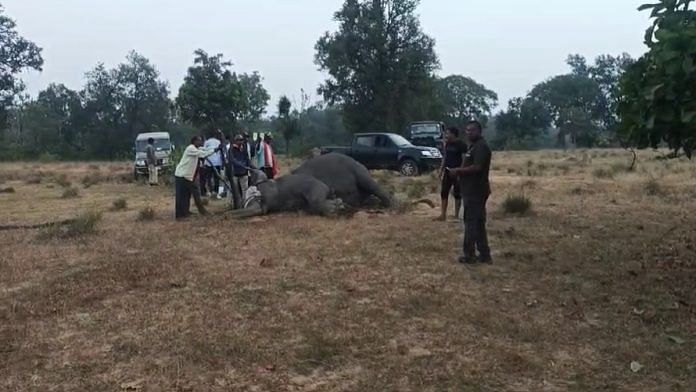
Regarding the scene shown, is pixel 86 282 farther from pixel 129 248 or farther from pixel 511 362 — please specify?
pixel 511 362

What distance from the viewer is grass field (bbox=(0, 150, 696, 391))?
5051 mm

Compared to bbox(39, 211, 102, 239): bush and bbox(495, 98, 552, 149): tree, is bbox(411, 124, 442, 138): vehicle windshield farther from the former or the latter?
bbox(495, 98, 552, 149): tree

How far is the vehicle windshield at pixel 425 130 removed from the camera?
31.2 m

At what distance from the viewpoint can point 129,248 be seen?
997 cm

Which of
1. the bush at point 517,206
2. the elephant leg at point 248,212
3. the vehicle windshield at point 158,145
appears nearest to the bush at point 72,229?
the elephant leg at point 248,212

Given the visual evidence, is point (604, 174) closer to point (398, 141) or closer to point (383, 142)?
point (398, 141)

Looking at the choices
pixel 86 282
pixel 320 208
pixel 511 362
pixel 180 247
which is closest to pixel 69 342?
pixel 86 282

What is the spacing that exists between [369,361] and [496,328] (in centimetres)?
133

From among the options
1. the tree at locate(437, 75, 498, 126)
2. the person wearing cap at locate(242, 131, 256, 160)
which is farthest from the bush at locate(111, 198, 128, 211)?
the tree at locate(437, 75, 498, 126)

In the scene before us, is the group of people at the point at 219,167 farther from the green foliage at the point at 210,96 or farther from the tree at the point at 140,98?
the tree at the point at 140,98

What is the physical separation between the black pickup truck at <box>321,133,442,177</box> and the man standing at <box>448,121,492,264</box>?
660 inches

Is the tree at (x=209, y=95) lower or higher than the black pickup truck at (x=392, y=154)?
higher

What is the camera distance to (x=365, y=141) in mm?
26641

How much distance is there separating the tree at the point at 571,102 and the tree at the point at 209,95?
3845cm
